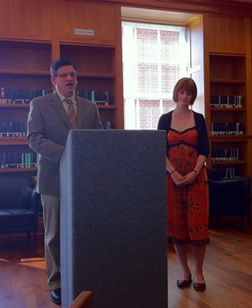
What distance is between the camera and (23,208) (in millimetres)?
4762

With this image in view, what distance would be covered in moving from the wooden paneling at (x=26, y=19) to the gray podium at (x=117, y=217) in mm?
3676

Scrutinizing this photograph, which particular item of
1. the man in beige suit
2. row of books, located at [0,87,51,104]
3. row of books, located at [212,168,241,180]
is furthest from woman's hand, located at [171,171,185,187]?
row of books, located at [212,168,241,180]

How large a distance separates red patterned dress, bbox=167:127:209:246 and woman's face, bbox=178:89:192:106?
0.69 feet

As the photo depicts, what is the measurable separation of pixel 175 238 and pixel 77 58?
3.43 meters

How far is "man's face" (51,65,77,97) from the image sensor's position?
2.48 metres

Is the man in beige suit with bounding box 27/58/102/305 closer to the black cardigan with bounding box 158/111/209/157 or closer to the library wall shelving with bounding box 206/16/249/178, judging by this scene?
the black cardigan with bounding box 158/111/209/157

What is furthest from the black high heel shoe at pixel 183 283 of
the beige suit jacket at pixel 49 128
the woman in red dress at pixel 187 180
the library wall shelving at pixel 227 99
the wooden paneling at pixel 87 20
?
the wooden paneling at pixel 87 20

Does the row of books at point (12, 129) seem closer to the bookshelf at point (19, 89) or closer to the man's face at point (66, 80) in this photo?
the bookshelf at point (19, 89)

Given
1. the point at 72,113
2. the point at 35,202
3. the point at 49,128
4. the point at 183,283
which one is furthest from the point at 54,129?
the point at 35,202

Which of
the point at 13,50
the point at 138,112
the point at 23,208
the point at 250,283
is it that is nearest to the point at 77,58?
the point at 13,50

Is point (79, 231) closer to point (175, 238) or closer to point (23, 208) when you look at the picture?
point (175, 238)

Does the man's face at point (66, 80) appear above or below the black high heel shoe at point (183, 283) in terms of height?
above

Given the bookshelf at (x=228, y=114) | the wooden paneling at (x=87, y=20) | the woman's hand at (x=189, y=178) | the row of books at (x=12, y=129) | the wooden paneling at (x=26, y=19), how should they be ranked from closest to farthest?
the woman's hand at (x=189, y=178), the wooden paneling at (x=26, y=19), the row of books at (x=12, y=129), the wooden paneling at (x=87, y=20), the bookshelf at (x=228, y=114)

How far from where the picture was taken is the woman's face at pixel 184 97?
285cm
